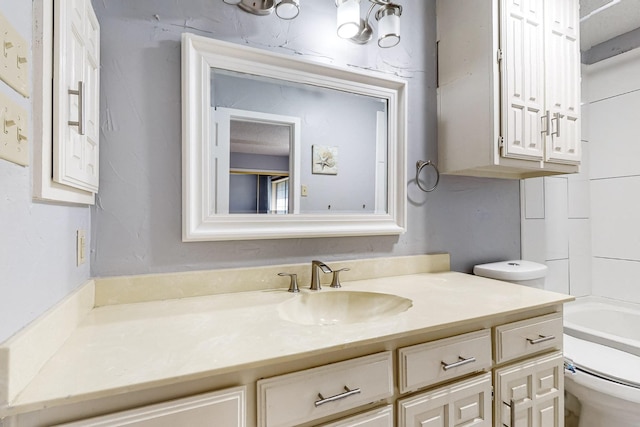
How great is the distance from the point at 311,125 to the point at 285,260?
58 cm

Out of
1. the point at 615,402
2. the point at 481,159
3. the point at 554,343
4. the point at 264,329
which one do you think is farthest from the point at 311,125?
the point at 615,402

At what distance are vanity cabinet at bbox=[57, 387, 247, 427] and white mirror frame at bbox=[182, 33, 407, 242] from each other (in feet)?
2.04

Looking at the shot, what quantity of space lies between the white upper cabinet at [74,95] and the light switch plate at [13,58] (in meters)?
0.08

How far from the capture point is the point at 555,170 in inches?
64.6

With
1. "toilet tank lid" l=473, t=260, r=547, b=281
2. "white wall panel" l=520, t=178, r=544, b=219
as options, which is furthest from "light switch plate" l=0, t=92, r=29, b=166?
"white wall panel" l=520, t=178, r=544, b=219

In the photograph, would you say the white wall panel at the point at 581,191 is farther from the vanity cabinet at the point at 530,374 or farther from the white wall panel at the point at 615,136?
the vanity cabinet at the point at 530,374

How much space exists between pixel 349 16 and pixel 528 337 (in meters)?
1.37

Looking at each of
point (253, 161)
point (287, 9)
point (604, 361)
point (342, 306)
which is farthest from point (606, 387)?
point (287, 9)

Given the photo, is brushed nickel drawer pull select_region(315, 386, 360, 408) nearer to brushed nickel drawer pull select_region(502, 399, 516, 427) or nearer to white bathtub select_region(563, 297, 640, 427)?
brushed nickel drawer pull select_region(502, 399, 516, 427)

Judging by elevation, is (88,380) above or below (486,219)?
below

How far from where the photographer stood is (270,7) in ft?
4.34

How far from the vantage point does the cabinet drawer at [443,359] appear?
92cm

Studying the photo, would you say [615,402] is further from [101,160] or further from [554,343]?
[101,160]

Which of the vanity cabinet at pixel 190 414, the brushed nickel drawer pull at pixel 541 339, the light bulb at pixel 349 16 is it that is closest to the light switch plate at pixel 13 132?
the vanity cabinet at pixel 190 414
